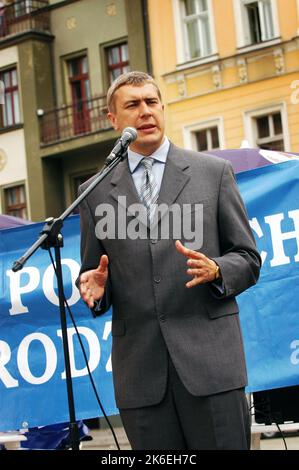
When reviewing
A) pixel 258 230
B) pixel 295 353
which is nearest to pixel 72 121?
pixel 258 230

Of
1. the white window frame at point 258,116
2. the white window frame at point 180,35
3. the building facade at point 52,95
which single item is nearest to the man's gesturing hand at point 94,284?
the white window frame at point 258,116

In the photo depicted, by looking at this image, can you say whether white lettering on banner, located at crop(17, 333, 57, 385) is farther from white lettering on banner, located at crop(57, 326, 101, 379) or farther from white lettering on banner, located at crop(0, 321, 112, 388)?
white lettering on banner, located at crop(57, 326, 101, 379)

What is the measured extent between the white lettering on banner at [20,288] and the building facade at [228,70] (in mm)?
16743

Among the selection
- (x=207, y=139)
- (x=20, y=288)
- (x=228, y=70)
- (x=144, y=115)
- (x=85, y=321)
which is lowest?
(x=85, y=321)

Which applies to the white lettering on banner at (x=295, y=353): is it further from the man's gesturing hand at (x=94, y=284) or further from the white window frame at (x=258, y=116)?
the white window frame at (x=258, y=116)

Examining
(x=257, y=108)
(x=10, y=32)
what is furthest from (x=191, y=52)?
(x=10, y=32)

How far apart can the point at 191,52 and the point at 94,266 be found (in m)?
22.3

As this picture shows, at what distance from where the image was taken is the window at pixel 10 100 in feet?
97.7

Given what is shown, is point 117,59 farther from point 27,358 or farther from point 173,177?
point 173,177

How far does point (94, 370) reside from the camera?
7.03 meters

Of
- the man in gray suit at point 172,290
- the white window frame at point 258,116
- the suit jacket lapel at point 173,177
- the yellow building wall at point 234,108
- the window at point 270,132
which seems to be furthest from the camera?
the window at point 270,132

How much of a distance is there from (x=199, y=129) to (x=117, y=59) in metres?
3.16

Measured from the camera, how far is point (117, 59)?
91.1 ft
